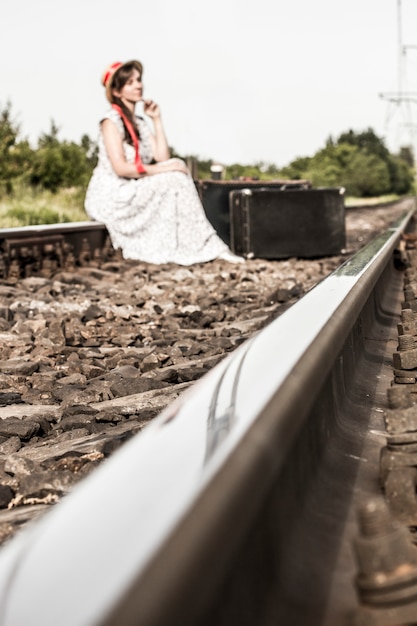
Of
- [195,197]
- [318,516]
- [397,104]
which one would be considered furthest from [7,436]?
[397,104]

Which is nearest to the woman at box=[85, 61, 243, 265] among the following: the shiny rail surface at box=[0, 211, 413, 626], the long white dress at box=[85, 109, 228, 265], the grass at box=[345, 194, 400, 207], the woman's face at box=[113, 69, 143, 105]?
the long white dress at box=[85, 109, 228, 265]

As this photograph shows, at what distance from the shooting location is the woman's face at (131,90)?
835cm

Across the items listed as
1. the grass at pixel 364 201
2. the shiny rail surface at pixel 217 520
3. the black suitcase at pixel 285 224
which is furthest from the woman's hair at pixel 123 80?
the grass at pixel 364 201

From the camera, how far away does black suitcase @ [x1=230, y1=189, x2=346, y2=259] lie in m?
9.73

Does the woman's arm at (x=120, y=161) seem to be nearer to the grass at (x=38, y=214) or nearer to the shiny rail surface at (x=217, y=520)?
the grass at (x=38, y=214)

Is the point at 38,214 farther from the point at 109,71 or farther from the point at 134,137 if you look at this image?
the point at 109,71

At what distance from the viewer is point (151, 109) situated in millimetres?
8750

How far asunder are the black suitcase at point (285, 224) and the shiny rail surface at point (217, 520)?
7729 millimetres

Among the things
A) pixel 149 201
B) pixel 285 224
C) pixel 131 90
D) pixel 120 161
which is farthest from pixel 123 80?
pixel 285 224

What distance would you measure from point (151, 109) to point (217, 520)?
8.06 meters

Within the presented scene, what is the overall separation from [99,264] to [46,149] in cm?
1328

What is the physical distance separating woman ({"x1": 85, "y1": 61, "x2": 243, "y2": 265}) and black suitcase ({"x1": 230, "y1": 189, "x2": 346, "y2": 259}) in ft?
2.67

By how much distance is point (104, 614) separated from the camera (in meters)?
0.71

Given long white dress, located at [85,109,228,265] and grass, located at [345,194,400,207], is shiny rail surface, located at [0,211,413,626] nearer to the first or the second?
long white dress, located at [85,109,228,265]
